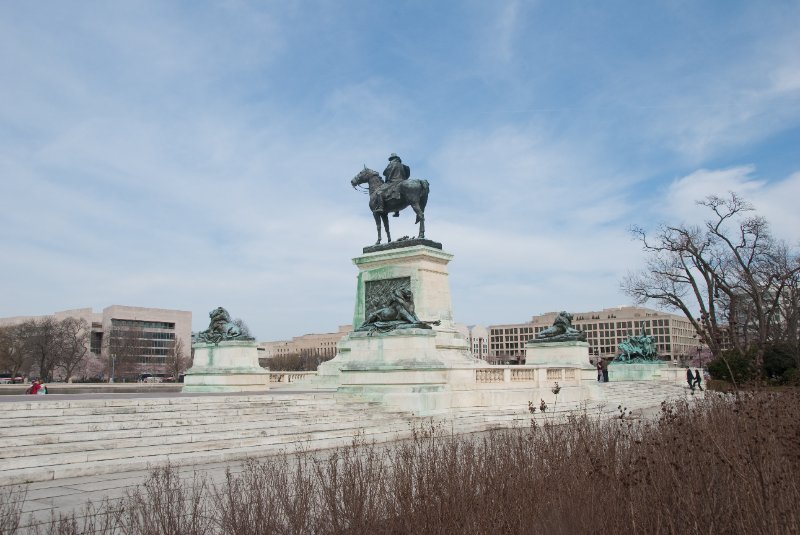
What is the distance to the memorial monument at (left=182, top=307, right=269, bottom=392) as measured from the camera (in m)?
24.3

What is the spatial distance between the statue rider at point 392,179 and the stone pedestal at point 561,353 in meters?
8.64

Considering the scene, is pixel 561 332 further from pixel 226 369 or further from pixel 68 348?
pixel 68 348

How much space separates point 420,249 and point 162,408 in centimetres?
1254

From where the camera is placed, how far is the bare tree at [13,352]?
283 ft

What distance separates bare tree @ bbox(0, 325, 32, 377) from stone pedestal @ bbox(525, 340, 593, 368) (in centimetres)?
7789

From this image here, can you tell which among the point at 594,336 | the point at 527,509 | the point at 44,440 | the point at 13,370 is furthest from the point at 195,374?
the point at 594,336

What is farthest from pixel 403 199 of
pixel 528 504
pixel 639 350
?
pixel 528 504

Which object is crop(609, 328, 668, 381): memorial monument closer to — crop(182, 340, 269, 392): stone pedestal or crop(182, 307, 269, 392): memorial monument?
crop(182, 307, 269, 392): memorial monument

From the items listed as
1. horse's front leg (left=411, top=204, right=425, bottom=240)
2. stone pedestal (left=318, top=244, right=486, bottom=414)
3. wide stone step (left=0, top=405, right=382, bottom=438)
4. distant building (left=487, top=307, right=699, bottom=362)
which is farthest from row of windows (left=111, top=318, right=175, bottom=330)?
wide stone step (left=0, top=405, right=382, bottom=438)

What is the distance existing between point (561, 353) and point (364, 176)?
11.0 meters

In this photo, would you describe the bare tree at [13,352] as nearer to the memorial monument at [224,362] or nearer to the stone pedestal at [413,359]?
the memorial monument at [224,362]

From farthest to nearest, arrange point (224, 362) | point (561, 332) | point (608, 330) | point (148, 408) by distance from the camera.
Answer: point (608, 330)
point (561, 332)
point (224, 362)
point (148, 408)

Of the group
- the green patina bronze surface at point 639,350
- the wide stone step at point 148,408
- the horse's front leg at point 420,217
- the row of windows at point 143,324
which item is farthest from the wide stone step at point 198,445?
the row of windows at point 143,324

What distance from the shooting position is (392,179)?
89.6 feet
